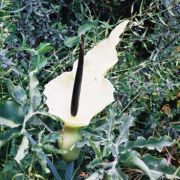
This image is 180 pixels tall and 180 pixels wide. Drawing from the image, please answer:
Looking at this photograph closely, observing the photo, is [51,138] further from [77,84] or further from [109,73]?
[109,73]

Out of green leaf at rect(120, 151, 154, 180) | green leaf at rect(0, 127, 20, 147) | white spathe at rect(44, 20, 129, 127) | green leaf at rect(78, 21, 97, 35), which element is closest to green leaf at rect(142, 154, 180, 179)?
green leaf at rect(120, 151, 154, 180)

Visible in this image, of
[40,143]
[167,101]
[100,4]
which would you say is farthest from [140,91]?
[40,143]

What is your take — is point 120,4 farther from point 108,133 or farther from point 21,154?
point 21,154

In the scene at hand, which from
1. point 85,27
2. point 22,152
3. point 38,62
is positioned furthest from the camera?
point 85,27

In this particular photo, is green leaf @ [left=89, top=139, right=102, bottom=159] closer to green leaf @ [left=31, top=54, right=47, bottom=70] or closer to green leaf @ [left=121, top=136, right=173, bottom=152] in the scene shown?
green leaf @ [left=121, top=136, right=173, bottom=152]

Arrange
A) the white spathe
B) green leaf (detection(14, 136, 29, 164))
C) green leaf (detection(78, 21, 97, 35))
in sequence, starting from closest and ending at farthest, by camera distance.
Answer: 1. green leaf (detection(14, 136, 29, 164))
2. the white spathe
3. green leaf (detection(78, 21, 97, 35))

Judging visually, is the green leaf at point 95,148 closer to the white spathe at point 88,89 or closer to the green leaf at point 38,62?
the white spathe at point 88,89

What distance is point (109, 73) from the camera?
3.99 ft

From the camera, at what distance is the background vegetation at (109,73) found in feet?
3.37

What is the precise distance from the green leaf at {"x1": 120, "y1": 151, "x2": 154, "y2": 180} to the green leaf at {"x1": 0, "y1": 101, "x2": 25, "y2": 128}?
196 millimetres

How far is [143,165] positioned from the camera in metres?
0.90

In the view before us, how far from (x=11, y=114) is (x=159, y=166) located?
11.1 inches

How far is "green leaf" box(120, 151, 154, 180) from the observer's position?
904 mm

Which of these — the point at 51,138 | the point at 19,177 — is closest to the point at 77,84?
the point at 51,138
